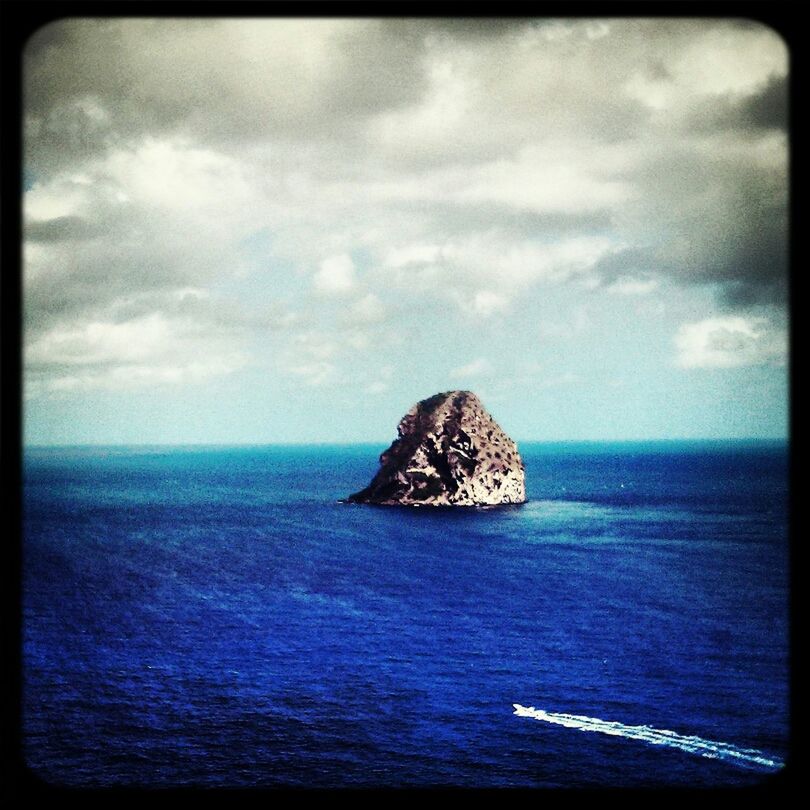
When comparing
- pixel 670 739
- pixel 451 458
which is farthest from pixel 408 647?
pixel 451 458

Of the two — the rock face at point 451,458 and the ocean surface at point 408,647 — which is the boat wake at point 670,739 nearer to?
the ocean surface at point 408,647

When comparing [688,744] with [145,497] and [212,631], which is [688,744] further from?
[145,497]

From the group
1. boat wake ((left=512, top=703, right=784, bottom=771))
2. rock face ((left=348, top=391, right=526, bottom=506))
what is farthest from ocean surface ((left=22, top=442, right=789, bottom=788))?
rock face ((left=348, top=391, right=526, bottom=506))

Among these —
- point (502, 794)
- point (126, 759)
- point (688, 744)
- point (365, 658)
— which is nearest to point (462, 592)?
point (365, 658)

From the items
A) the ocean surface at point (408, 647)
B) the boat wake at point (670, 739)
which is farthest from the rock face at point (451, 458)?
the boat wake at point (670, 739)

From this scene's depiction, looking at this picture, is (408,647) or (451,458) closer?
(408,647)

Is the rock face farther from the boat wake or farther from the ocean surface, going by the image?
the boat wake

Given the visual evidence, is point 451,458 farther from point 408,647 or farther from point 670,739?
point 670,739
